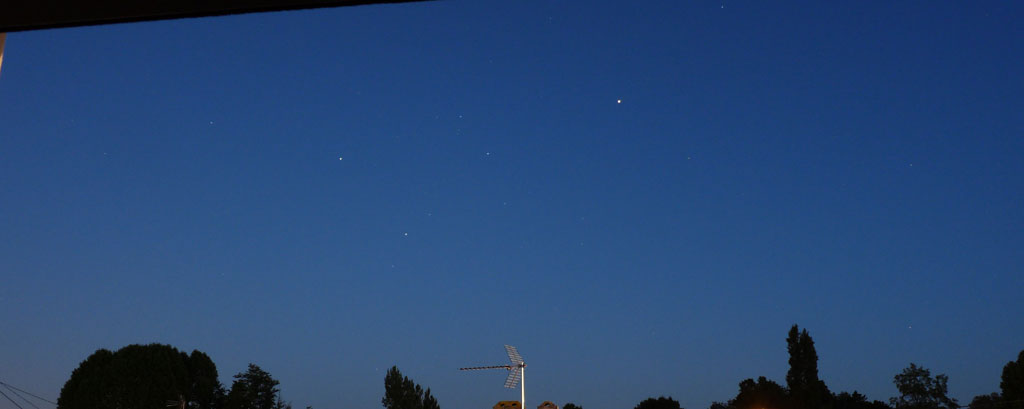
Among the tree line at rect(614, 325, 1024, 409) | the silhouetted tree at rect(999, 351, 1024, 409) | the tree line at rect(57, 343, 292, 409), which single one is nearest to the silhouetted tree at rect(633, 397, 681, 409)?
the tree line at rect(614, 325, 1024, 409)

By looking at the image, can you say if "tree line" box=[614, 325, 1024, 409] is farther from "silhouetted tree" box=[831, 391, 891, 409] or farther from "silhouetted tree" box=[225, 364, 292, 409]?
"silhouetted tree" box=[225, 364, 292, 409]

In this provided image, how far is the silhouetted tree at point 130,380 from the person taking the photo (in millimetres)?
45125

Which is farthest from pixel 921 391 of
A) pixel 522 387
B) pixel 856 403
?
pixel 522 387

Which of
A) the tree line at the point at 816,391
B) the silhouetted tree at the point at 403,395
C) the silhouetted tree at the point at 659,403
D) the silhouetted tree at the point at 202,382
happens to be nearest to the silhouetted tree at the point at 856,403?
the tree line at the point at 816,391

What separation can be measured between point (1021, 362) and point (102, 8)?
52566 millimetres

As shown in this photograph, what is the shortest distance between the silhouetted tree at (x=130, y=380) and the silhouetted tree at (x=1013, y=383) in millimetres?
43948

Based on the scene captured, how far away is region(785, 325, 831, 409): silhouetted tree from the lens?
164 ft

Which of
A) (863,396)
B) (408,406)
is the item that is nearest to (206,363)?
(408,406)

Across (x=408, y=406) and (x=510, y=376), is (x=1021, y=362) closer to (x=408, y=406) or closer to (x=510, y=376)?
(x=510, y=376)

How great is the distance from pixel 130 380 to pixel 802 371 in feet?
123

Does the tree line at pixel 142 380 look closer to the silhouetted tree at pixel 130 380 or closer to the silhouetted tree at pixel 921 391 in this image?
the silhouetted tree at pixel 130 380

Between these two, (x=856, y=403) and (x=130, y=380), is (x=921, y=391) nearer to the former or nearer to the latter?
(x=856, y=403)

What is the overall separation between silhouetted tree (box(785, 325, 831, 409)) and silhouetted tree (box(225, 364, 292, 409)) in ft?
103

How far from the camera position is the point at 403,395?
187ft
